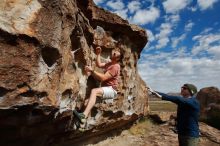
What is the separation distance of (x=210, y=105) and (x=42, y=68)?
27.4 meters

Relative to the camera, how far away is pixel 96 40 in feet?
47.9

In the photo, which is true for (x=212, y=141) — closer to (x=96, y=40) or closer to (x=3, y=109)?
(x=96, y=40)

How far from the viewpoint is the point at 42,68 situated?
8.11 m

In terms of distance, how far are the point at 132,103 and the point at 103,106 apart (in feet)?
13.6

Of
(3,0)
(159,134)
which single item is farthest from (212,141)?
(3,0)

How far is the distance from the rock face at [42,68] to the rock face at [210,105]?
17.1 metres

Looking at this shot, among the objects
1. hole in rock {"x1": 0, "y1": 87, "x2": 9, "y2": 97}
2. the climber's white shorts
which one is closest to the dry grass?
the climber's white shorts

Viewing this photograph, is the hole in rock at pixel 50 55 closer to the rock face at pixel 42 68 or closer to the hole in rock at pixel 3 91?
the rock face at pixel 42 68

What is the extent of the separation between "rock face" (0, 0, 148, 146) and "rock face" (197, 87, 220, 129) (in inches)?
673

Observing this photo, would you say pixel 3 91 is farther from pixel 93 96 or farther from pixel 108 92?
pixel 108 92

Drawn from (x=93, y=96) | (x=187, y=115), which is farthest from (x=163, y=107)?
(x=93, y=96)

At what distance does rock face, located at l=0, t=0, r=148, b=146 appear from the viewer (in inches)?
296

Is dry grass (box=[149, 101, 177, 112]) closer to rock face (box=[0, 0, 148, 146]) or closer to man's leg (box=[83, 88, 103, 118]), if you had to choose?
rock face (box=[0, 0, 148, 146])

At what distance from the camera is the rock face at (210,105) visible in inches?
1072
